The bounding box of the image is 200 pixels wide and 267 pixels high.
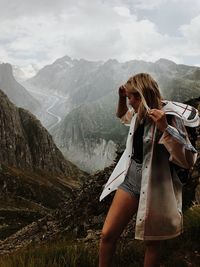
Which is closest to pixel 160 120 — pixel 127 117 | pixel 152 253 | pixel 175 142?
pixel 175 142

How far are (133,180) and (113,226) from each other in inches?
27.7

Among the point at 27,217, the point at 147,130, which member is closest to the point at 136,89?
the point at 147,130

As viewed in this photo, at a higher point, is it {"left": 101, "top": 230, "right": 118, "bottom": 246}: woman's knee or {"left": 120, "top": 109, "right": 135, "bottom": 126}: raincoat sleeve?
{"left": 120, "top": 109, "right": 135, "bottom": 126}: raincoat sleeve

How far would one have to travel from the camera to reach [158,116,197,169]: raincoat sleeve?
5.85 meters

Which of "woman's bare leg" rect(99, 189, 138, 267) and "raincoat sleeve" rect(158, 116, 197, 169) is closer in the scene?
"raincoat sleeve" rect(158, 116, 197, 169)

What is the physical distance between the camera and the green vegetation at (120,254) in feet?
23.2

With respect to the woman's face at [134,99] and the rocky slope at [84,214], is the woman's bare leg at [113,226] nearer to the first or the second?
the woman's face at [134,99]

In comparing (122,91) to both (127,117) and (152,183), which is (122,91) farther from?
(152,183)

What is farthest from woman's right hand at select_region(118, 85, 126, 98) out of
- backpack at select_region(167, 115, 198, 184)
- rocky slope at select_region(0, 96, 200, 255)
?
rocky slope at select_region(0, 96, 200, 255)

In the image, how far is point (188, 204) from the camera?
11.7 metres

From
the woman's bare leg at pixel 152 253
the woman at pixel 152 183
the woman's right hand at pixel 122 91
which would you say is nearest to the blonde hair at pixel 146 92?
the woman at pixel 152 183

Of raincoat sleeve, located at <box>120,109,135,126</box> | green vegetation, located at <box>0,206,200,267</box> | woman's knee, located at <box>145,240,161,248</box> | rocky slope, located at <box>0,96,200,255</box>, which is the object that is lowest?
rocky slope, located at <box>0,96,200,255</box>

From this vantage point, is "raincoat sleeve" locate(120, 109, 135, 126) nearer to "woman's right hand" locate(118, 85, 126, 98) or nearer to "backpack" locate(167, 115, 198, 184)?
"woman's right hand" locate(118, 85, 126, 98)

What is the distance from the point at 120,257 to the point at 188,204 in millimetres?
4233
